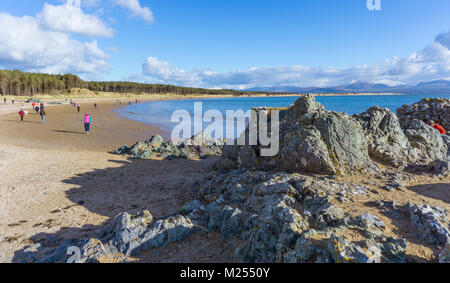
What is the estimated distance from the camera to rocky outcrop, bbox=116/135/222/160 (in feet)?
50.5

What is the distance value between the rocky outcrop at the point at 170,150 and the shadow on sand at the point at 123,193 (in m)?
1.32

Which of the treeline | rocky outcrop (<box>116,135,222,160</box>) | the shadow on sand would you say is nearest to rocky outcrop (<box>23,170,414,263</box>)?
the shadow on sand

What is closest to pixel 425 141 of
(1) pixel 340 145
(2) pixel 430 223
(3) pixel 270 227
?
(1) pixel 340 145

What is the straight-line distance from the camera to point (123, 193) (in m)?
9.67

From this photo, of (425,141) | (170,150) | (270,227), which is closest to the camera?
(270,227)

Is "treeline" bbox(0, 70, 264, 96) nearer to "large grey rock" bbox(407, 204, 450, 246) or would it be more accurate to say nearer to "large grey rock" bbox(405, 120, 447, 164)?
"large grey rock" bbox(405, 120, 447, 164)

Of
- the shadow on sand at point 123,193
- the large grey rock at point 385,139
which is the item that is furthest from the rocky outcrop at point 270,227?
the large grey rock at point 385,139

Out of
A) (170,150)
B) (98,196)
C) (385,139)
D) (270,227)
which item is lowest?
(98,196)

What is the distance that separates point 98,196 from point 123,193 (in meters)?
0.89

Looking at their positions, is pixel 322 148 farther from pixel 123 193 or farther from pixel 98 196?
pixel 98 196

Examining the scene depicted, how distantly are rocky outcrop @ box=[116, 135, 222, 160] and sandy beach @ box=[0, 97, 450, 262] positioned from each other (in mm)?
876

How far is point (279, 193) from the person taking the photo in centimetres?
611
